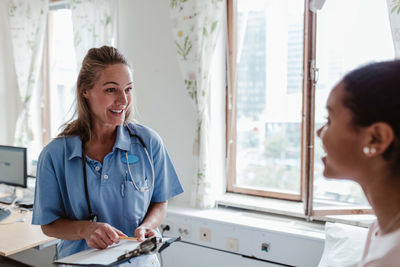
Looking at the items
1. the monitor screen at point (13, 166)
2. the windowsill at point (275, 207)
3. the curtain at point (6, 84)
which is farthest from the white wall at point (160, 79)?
the curtain at point (6, 84)

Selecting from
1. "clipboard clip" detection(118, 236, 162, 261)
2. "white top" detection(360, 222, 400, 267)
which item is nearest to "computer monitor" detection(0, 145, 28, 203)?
"clipboard clip" detection(118, 236, 162, 261)

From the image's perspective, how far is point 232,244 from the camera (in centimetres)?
214

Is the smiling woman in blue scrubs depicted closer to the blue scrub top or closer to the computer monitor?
the blue scrub top

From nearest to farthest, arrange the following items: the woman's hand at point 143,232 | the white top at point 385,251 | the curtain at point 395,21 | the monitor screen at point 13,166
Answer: the white top at point 385,251
the woman's hand at point 143,232
the curtain at point 395,21
the monitor screen at point 13,166

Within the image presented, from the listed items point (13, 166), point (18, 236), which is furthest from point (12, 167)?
point (18, 236)

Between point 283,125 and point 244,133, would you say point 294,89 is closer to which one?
point 283,125

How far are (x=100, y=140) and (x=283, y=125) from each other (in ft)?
4.40

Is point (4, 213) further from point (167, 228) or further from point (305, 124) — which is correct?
point (305, 124)

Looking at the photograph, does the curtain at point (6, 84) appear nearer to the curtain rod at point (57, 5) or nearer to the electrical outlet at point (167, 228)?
the curtain rod at point (57, 5)

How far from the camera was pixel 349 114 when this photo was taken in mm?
607

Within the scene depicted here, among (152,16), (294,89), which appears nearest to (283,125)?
(294,89)

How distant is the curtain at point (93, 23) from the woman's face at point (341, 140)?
7.84ft

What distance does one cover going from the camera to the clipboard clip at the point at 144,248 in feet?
3.56

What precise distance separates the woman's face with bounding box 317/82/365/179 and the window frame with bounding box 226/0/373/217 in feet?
4.63
